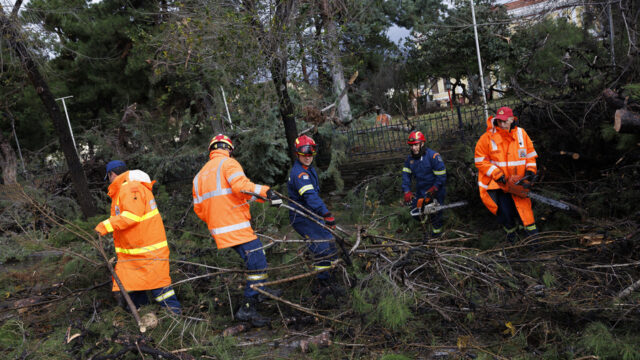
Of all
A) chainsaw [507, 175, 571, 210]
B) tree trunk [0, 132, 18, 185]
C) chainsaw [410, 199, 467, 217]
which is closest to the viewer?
chainsaw [507, 175, 571, 210]

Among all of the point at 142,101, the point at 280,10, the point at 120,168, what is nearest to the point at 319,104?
the point at 280,10

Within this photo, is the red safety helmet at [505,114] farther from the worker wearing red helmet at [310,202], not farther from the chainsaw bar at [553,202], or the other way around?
the worker wearing red helmet at [310,202]

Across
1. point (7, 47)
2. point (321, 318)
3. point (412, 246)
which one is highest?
point (7, 47)

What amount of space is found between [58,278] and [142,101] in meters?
10.5

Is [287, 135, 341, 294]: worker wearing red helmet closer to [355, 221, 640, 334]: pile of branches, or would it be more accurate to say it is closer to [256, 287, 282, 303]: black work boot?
[256, 287, 282, 303]: black work boot

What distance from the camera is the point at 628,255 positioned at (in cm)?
365

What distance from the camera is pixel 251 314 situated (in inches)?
158

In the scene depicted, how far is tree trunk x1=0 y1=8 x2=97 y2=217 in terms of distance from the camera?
7785 millimetres

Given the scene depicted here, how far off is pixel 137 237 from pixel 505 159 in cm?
402

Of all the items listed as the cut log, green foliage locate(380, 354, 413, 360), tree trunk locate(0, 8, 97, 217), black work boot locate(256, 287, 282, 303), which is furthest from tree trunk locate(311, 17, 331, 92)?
tree trunk locate(0, 8, 97, 217)

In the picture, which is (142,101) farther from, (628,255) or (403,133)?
(628,255)

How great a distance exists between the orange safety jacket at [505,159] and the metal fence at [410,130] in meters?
2.36

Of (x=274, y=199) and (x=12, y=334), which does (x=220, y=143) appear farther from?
(x=12, y=334)

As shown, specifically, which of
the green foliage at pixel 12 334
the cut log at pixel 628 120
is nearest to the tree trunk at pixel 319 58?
the cut log at pixel 628 120
